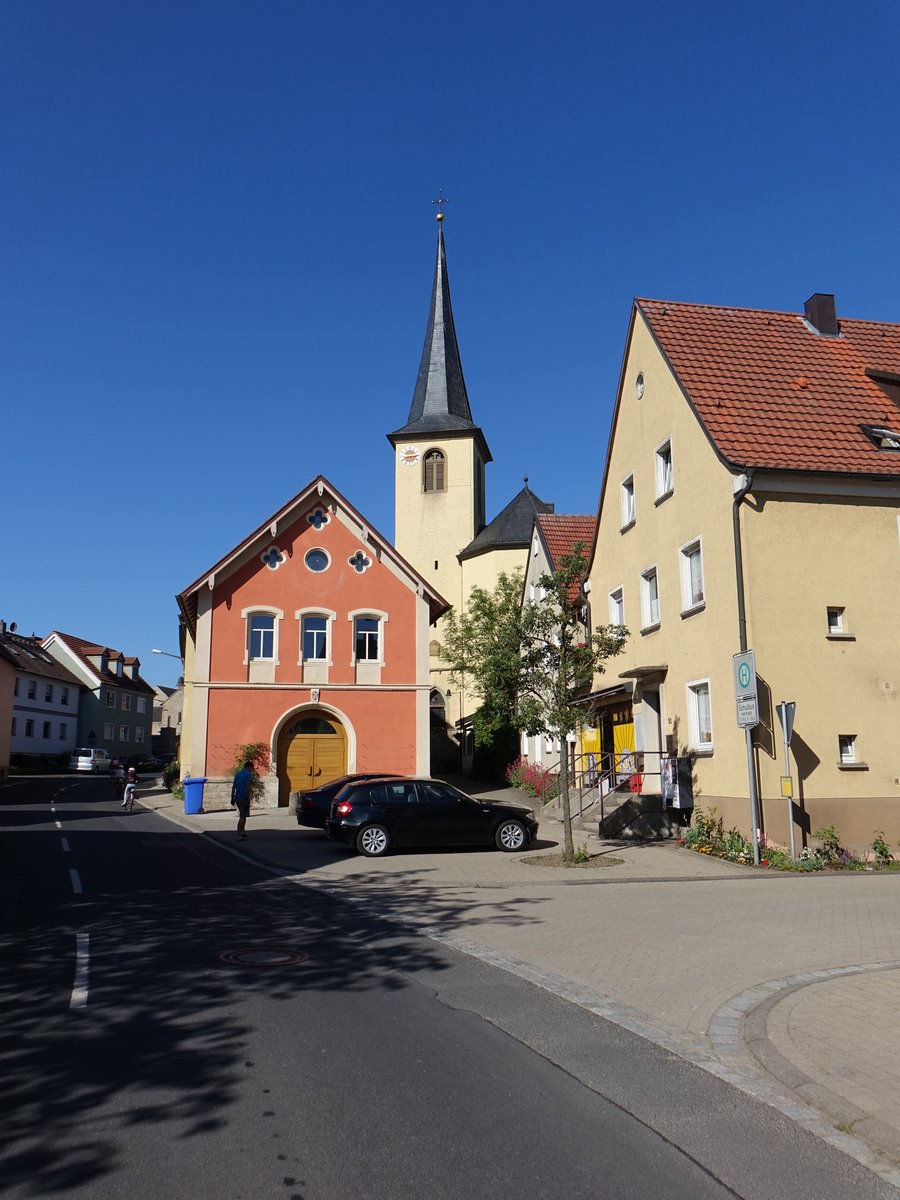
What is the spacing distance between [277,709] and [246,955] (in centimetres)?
2302

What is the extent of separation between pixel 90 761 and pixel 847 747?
57884 mm

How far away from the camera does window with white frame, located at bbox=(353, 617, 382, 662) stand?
32.7 metres

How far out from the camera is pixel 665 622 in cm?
2177

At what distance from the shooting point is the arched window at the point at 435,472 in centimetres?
5306

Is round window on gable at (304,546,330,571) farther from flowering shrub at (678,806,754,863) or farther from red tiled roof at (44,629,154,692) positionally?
red tiled roof at (44,629,154,692)

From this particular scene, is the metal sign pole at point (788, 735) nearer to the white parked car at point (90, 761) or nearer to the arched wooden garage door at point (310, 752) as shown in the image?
the arched wooden garage door at point (310, 752)

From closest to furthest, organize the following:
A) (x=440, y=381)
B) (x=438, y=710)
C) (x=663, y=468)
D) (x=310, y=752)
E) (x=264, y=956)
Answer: (x=264, y=956) < (x=663, y=468) < (x=310, y=752) < (x=438, y=710) < (x=440, y=381)

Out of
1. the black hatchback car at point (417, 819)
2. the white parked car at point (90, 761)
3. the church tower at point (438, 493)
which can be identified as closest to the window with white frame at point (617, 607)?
the black hatchback car at point (417, 819)

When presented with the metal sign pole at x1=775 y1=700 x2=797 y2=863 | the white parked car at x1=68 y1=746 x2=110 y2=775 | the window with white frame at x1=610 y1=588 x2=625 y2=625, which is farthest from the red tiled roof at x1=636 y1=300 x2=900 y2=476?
the white parked car at x1=68 y1=746 x2=110 y2=775

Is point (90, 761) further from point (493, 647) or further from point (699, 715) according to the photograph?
point (493, 647)

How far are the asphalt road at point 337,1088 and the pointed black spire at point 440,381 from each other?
45308 millimetres

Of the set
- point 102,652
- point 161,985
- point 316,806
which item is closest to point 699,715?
point 316,806

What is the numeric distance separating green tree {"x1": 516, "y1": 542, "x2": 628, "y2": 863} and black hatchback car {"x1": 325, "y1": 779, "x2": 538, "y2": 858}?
2020mm

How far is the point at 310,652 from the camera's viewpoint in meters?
32.3
